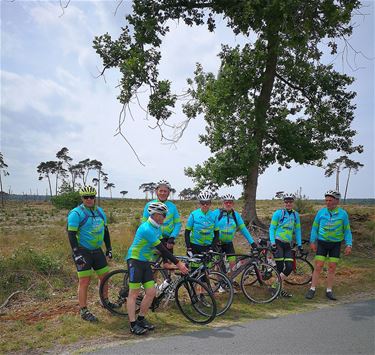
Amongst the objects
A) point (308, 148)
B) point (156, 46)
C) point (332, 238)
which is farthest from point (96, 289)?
point (308, 148)

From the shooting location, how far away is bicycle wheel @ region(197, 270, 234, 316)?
670cm

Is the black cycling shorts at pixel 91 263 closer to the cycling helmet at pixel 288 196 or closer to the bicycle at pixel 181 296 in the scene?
the bicycle at pixel 181 296

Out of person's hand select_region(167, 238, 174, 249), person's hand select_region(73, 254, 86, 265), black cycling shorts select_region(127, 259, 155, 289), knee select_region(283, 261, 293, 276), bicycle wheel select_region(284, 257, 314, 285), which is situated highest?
person's hand select_region(167, 238, 174, 249)

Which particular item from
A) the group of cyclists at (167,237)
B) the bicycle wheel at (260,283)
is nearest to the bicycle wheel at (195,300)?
the group of cyclists at (167,237)

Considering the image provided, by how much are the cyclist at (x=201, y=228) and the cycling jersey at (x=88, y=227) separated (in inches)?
74.6

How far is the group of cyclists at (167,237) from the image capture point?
580 centimetres

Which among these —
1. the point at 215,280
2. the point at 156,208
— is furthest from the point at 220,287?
the point at 156,208

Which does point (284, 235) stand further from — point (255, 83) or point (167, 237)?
point (255, 83)

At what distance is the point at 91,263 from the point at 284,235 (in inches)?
170

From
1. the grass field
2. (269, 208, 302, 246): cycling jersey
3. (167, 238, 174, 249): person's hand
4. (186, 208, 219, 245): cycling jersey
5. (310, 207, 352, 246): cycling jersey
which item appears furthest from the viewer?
(269, 208, 302, 246): cycling jersey

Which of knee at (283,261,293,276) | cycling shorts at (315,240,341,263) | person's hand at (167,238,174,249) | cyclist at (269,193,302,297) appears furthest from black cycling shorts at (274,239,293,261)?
person's hand at (167,238,174,249)

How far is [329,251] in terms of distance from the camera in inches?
314

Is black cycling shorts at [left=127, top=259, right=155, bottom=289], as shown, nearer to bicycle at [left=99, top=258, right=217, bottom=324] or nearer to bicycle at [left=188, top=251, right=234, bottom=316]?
bicycle at [left=99, top=258, right=217, bottom=324]

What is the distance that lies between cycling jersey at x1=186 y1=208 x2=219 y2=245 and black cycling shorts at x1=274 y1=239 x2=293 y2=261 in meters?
1.63
